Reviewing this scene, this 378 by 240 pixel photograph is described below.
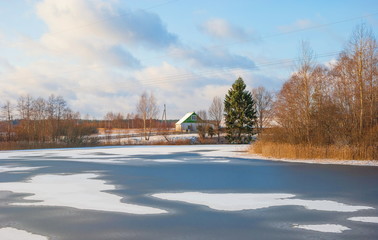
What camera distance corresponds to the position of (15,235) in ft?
18.4

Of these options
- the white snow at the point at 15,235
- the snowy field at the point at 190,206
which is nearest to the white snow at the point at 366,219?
the snowy field at the point at 190,206

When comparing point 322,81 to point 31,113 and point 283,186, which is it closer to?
point 283,186

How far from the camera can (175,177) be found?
40.9 ft

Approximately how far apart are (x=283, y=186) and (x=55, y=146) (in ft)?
97.6

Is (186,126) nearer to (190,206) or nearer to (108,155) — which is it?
(108,155)

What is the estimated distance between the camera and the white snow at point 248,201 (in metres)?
7.56

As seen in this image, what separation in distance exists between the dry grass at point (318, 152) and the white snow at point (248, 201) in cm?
1102

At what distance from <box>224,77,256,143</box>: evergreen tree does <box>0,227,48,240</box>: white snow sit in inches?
1617

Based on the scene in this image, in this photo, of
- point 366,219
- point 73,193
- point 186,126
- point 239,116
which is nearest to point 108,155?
point 73,193

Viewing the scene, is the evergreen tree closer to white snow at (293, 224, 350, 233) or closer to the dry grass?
the dry grass

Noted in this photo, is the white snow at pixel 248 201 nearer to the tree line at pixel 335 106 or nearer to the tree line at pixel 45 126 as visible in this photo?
the tree line at pixel 335 106

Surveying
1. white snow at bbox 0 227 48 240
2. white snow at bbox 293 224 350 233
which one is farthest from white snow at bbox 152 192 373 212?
white snow at bbox 0 227 48 240

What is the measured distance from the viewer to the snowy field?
19.0 feet

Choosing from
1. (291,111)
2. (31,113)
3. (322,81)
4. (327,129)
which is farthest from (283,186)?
(31,113)
